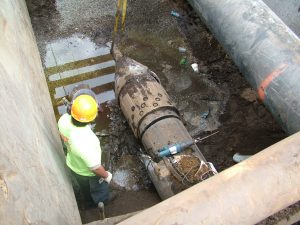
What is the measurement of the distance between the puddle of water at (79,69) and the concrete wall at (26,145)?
121 cm

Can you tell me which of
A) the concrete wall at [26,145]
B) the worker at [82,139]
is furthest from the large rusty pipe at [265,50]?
the concrete wall at [26,145]

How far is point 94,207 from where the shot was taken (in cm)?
491

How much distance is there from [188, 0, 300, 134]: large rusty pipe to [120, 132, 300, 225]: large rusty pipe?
5.40 feet

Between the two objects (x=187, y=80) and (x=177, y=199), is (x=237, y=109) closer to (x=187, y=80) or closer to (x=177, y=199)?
(x=187, y=80)

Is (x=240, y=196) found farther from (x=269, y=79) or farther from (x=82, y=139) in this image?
(x=269, y=79)

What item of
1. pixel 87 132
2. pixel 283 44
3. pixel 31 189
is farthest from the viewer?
pixel 283 44

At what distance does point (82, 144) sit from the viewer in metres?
3.82

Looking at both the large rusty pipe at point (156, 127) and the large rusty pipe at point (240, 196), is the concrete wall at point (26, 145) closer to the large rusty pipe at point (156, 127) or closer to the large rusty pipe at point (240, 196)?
the large rusty pipe at point (240, 196)

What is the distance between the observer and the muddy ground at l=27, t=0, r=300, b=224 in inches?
214

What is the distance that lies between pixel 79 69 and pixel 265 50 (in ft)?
10.6

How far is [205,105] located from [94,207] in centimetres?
242

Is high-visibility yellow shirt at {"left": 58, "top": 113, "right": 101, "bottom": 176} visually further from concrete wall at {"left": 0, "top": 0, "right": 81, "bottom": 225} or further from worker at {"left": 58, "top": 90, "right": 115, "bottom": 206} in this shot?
concrete wall at {"left": 0, "top": 0, "right": 81, "bottom": 225}

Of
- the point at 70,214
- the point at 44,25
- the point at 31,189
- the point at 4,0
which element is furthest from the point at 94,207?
the point at 44,25

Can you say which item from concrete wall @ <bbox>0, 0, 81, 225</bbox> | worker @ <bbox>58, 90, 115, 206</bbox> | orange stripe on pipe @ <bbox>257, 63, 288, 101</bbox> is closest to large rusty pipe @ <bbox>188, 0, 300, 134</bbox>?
orange stripe on pipe @ <bbox>257, 63, 288, 101</bbox>
